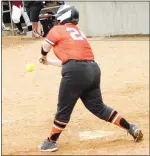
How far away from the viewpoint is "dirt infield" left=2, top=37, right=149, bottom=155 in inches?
253

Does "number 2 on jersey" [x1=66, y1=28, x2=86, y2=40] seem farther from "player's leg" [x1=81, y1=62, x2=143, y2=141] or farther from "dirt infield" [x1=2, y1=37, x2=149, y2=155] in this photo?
"dirt infield" [x1=2, y1=37, x2=149, y2=155]

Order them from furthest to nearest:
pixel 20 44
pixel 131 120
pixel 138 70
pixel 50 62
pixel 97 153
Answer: pixel 20 44 → pixel 138 70 → pixel 131 120 → pixel 50 62 → pixel 97 153

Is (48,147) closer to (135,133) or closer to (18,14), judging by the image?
(135,133)

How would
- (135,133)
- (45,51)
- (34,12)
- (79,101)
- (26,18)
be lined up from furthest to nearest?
(26,18) → (34,12) → (79,101) → (135,133) → (45,51)

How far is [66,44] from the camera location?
6.07m

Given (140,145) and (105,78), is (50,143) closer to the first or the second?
(140,145)

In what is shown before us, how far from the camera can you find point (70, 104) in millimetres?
6102

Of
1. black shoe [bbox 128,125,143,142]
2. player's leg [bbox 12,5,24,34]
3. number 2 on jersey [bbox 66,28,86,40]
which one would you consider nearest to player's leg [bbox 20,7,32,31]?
player's leg [bbox 12,5,24,34]

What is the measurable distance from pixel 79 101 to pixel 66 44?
8.96 ft

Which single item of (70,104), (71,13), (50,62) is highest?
(71,13)

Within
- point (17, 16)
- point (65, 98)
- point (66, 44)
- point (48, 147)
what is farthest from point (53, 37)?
point (17, 16)

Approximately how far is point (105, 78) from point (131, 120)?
2754mm

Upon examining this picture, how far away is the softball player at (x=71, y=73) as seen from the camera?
19.7 feet

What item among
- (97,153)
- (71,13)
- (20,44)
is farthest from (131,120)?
(20,44)
